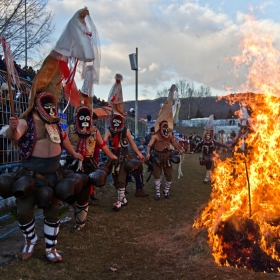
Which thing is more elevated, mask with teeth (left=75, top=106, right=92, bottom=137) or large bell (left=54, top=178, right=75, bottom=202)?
mask with teeth (left=75, top=106, right=92, bottom=137)

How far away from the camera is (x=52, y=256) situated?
434 cm

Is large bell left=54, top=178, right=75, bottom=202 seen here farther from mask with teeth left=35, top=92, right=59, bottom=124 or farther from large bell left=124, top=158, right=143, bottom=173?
large bell left=124, top=158, right=143, bottom=173

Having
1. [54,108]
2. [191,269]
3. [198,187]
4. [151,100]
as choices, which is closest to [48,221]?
[54,108]

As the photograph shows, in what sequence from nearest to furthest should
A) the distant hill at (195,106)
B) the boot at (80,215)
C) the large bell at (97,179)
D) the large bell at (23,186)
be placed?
the large bell at (23,186) < the large bell at (97,179) < the boot at (80,215) < the distant hill at (195,106)

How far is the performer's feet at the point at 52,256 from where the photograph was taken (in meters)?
4.33

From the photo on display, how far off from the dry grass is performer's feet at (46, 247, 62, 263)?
0.07m

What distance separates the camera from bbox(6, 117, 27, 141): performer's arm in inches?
152

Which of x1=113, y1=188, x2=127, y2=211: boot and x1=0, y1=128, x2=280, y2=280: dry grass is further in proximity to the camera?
x1=113, y1=188, x2=127, y2=211: boot

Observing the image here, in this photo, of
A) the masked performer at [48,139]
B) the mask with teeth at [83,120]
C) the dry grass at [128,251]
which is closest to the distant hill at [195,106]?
the dry grass at [128,251]

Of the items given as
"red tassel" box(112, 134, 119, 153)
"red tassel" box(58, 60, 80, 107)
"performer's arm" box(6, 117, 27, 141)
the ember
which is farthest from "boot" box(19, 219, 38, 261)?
"red tassel" box(112, 134, 119, 153)

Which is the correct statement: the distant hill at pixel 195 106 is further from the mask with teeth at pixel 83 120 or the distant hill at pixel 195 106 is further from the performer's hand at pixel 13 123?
the performer's hand at pixel 13 123

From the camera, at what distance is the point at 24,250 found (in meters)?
4.45

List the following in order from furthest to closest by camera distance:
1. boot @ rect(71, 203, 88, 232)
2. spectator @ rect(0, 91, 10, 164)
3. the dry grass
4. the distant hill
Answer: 1. the distant hill
2. spectator @ rect(0, 91, 10, 164)
3. boot @ rect(71, 203, 88, 232)
4. the dry grass

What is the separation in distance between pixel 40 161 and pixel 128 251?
1.87m
